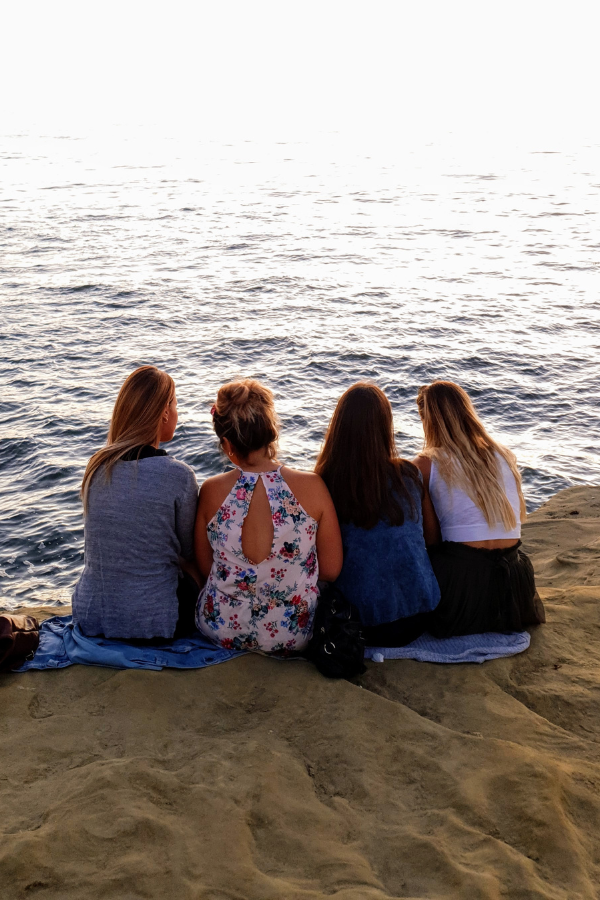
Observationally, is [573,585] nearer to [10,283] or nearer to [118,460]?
[118,460]

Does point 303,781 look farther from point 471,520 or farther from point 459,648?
point 471,520

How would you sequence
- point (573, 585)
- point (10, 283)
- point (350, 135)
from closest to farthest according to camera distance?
point (573, 585) < point (10, 283) < point (350, 135)

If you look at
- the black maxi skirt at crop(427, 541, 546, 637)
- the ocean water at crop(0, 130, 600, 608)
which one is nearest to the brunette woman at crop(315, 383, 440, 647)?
the black maxi skirt at crop(427, 541, 546, 637)

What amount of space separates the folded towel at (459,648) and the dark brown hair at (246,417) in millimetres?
1210

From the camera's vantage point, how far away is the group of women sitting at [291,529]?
142 inches

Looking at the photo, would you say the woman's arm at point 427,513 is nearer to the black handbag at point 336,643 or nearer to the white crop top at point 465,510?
the white crop top at point 465,510

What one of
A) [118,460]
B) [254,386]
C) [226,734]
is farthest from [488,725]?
[118,460]

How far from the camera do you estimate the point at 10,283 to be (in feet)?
44.5

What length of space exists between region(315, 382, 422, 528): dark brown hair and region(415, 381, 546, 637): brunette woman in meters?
0.27

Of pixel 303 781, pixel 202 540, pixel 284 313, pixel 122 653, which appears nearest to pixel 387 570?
pixel 202 540

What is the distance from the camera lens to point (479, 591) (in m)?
3.99

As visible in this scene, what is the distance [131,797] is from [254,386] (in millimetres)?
1740

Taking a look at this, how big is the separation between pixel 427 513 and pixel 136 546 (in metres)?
1.49

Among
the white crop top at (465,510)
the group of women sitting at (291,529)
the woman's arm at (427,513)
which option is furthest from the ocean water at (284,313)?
the white crop top at (465,510)
